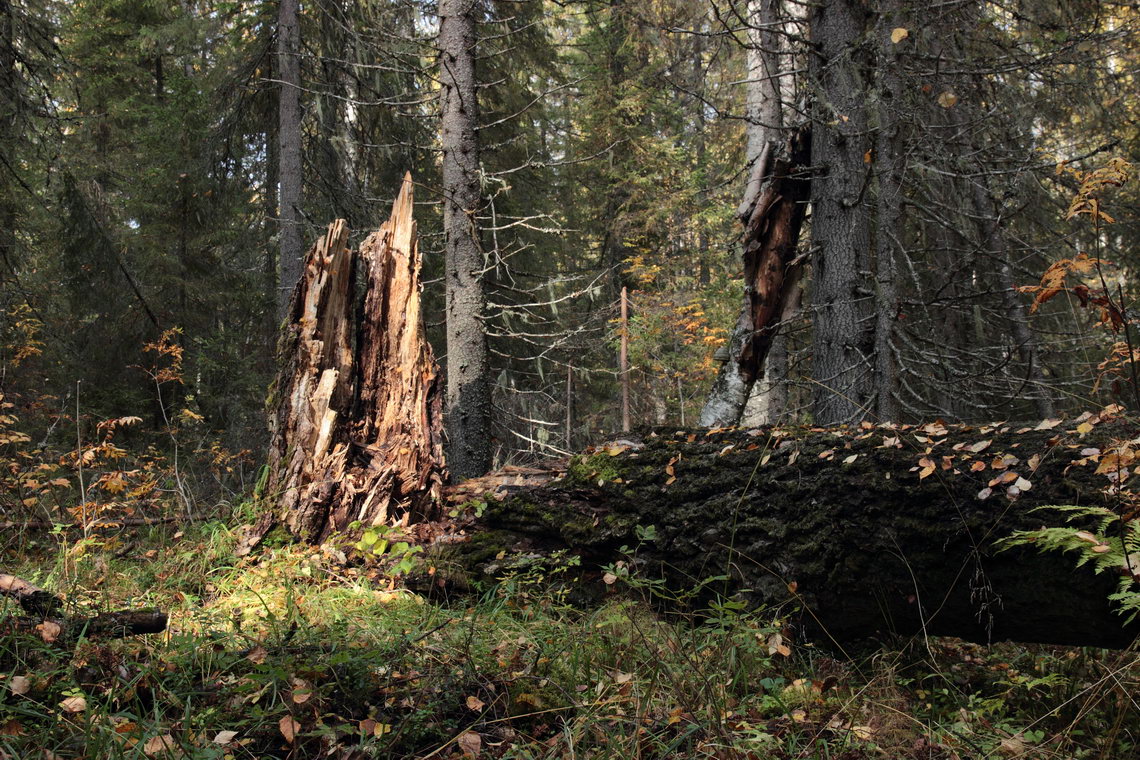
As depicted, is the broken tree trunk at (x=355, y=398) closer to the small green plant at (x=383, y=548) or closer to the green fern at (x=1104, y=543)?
the small green plant at (x=383, y=548)

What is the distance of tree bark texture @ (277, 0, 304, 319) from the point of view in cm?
1137

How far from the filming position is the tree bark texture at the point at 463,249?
720cm

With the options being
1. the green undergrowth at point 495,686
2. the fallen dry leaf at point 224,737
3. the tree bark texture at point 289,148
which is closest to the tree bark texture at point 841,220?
the green undergrowth at point 495,686

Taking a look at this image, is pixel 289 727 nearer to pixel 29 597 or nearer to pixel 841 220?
pixel 29 597

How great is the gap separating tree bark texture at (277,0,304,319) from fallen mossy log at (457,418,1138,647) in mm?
8600

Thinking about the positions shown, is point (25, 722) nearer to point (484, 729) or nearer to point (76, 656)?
point (76, 656)

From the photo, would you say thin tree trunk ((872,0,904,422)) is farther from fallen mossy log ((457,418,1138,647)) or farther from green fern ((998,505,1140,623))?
green fern ((998,505,1140,623))

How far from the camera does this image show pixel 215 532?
441cm

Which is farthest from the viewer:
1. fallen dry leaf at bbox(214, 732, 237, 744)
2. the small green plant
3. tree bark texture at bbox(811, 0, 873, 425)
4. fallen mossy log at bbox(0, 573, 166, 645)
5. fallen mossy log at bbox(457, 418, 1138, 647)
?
tree bark texture at bbox(811, 0, 873, 425)

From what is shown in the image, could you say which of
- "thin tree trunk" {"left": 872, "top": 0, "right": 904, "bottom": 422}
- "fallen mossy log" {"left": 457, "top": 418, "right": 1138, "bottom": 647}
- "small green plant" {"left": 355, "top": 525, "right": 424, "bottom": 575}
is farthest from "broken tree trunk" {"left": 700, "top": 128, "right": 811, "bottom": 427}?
"small green plant" {"left": 355, "top": 525, "right": 424, "bottom": 575}

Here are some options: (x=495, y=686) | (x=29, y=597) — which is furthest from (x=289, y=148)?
(x=495, y=686)

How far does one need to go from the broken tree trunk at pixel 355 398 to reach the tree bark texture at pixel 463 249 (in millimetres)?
1638

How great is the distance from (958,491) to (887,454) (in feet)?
1.30

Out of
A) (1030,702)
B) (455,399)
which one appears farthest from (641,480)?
(455,399)
